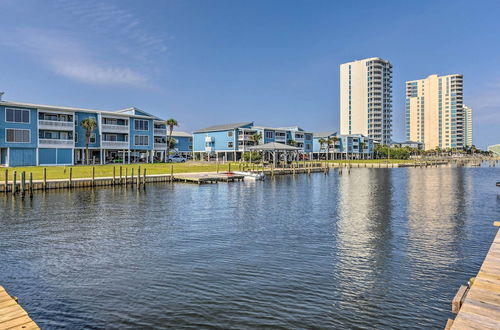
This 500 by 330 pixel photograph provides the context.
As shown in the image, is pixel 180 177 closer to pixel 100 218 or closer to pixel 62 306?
pixel 100 218

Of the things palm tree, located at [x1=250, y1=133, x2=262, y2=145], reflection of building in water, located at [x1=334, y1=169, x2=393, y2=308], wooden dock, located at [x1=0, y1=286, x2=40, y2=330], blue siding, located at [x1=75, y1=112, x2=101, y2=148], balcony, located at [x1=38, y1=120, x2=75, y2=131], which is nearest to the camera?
wooden dock, located at [x1=0, y1=286, x2=40, y2=330]

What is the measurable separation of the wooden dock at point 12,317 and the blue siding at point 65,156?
224 feet

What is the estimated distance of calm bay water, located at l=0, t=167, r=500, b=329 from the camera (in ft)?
35.9

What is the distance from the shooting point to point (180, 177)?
54.8 metres

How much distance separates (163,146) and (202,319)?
80.8 m

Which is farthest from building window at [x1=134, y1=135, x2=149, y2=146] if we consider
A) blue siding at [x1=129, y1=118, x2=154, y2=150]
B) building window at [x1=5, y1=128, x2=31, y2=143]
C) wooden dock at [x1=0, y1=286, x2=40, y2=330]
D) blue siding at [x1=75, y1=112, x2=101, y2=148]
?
wooden dock at [x1=0, y1=286, x2=40, y2=330]

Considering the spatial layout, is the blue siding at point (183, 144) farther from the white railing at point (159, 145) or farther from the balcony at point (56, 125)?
the balcony at point (56, 125)

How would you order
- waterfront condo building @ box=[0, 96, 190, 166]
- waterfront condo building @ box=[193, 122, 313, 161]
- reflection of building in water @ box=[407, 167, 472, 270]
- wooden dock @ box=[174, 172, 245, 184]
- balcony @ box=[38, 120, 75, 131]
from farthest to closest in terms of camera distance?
waterfront condo building @ box=[193, 122, 313, 161] → balcony @ box=[38, 120, 75, 131] → waterfront condo building @ box=[0, 96, 190, 166] → wooden dock @ box=[174, 172, 245, 184] → reflection of building in water @ box=[407, 167, 472, 270]

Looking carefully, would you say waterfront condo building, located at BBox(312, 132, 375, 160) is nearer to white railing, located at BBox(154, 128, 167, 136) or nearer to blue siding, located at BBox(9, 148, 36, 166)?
white railing, located at BBox(154, 128, 167, 136)

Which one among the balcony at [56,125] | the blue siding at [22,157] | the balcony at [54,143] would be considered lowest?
the blue siding at [22,157]

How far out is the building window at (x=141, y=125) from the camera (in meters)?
81.2

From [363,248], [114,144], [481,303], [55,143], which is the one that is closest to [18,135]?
[55,143]

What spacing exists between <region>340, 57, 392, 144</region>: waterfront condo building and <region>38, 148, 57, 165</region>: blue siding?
159229 mm

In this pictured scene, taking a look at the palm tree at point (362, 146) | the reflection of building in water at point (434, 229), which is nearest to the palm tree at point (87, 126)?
the reflection of building in water at point (434, 229)
